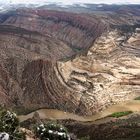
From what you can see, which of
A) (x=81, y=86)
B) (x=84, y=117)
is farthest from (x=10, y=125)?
(x=81, y=86)

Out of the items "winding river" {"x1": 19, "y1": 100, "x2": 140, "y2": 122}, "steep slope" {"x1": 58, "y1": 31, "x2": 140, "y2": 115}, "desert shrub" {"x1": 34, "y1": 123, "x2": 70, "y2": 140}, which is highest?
"desert shrub" {"x1": 34, "y1": 123, "x2": 70, "y2": 140}

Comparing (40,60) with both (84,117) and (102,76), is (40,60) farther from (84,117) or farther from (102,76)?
(84,117)

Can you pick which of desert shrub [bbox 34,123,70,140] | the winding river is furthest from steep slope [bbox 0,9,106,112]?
desert shrub [bbox 34,123,70,140]

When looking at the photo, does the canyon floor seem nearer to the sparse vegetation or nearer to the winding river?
the winding river

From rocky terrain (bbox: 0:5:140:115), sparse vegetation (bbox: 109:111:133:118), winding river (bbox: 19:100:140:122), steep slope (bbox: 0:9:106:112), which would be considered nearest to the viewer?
sparse vegetation (bbox: 109:111:133:118)

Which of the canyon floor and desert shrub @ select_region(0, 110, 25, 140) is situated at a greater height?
desert shrub @ select_region(0, 110, 25, 140)

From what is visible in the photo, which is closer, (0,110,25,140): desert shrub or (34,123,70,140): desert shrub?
(0,110,25,140): desert shrub

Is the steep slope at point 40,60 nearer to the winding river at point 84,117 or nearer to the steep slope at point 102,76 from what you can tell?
the winding river at point 84,117

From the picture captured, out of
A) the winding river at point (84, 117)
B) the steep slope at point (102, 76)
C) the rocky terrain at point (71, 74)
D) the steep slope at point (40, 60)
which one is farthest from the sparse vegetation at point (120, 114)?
the steep slope at point (40, 60)
